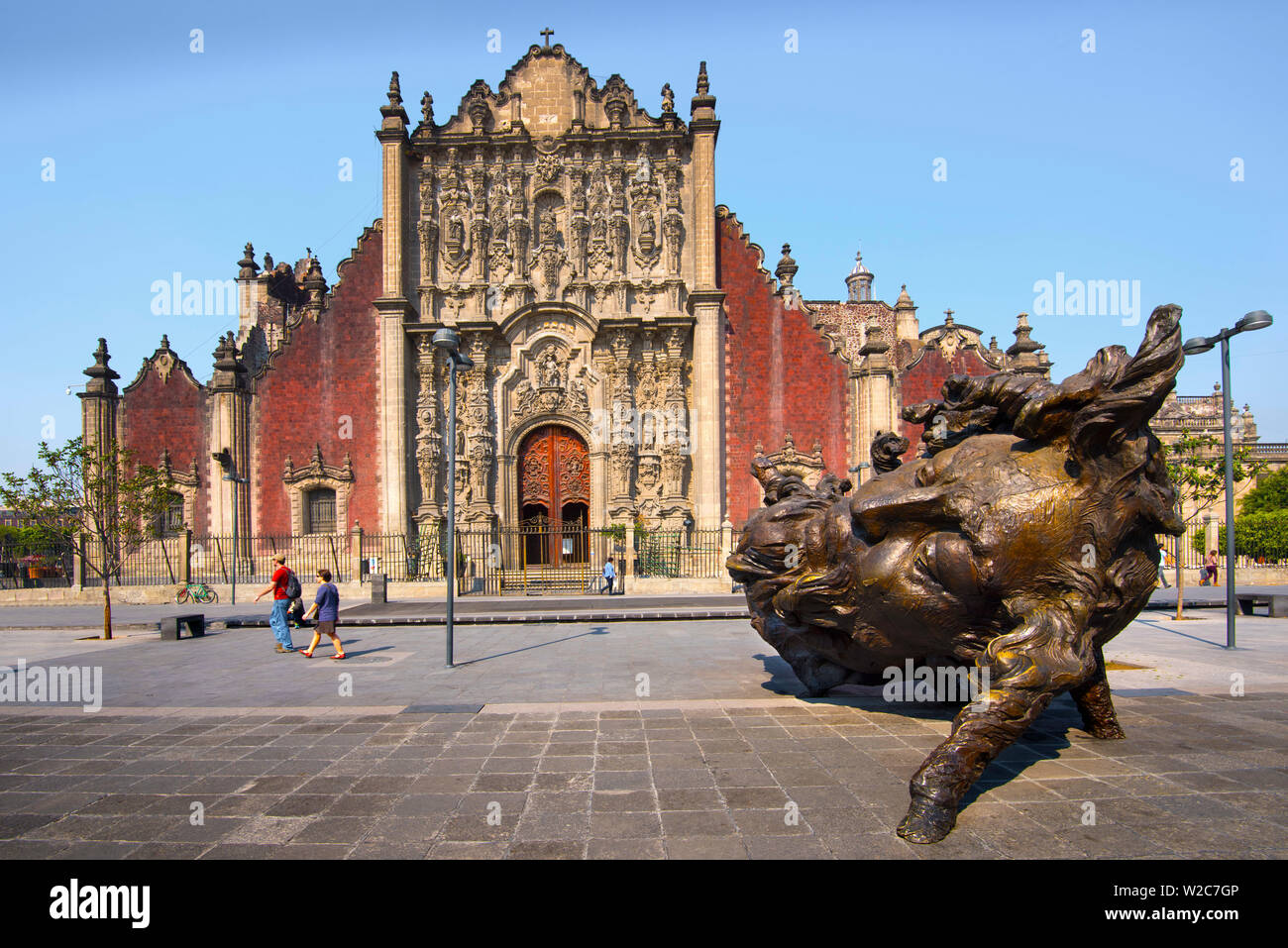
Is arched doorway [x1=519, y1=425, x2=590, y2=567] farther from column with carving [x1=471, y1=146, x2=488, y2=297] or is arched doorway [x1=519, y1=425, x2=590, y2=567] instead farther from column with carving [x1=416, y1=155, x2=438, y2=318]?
column with carving [x1=416, y1=155, x2=438, y2=318]

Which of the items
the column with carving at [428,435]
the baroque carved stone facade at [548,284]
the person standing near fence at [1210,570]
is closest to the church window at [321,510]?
the baroque carved stone facade at [548,284]

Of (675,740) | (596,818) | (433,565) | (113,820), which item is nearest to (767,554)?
(675,740)

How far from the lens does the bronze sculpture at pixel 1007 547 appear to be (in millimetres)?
4027

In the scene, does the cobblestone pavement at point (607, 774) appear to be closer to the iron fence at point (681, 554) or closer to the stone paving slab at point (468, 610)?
the stone paving slab at point (468, 610)

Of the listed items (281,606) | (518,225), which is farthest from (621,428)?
(281,606)

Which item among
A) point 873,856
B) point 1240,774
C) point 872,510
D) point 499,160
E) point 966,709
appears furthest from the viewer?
point 499,160

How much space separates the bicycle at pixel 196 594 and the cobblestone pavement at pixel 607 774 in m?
15.3

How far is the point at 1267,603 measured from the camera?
1622 centimetres

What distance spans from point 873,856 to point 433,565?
2128 centimetres

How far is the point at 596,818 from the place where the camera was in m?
3.99

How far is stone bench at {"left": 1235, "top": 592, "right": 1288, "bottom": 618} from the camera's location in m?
15.9

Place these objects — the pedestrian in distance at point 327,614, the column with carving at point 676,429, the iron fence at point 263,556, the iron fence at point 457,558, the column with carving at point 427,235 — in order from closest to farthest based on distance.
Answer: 1. the pedestrian in distance at point 327,614
2. the iron fence at point 457,558
3. the iron fence at point 263,556
4. the column with carving at point 676,429
5. the column with carving at point 427,235

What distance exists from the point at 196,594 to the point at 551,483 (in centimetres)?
1195
